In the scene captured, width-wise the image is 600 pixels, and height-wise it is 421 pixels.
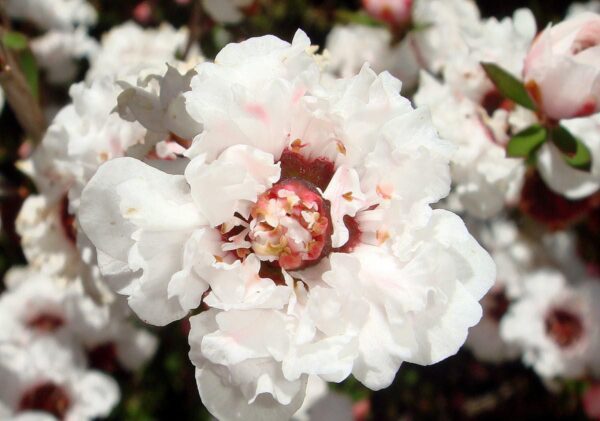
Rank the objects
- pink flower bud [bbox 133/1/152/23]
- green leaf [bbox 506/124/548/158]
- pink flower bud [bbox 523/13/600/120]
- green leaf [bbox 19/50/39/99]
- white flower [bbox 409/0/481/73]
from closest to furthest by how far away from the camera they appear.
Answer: pink flower bud [bbox 523/13/600/120], green leaf [bbox 506/124/548/158], green leaf [bbox 19/50/39/99], white flower [bbox 409/0/481/73], pink flower bud [bbox 133/1/152/23]

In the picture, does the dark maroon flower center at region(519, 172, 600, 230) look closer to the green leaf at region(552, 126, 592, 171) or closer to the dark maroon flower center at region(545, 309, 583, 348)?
the dark maroon flower center at region(545, 309, 583, 348)

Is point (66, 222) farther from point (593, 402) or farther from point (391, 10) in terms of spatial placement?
point (593, 402)

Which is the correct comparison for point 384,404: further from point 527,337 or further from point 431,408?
point 527,337

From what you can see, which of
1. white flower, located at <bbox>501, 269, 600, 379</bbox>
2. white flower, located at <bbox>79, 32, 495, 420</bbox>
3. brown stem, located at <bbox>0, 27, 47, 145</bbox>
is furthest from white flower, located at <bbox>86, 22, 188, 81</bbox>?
white flower, located at <bbox>501, 269, 600, 379</bbox>

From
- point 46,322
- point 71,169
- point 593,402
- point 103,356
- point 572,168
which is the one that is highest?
point 71,169

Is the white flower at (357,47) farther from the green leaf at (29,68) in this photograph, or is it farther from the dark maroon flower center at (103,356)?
the dark maroon flower center at (103,356)

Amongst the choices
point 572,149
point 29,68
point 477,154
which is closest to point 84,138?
point 29,68

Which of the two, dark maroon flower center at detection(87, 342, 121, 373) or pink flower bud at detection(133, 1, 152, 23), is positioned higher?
pink flower bud at detection(133, 1, 152, 23)

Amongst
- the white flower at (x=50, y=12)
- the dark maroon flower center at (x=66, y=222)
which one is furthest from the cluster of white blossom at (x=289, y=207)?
the white flower at (x=50, y=12)
